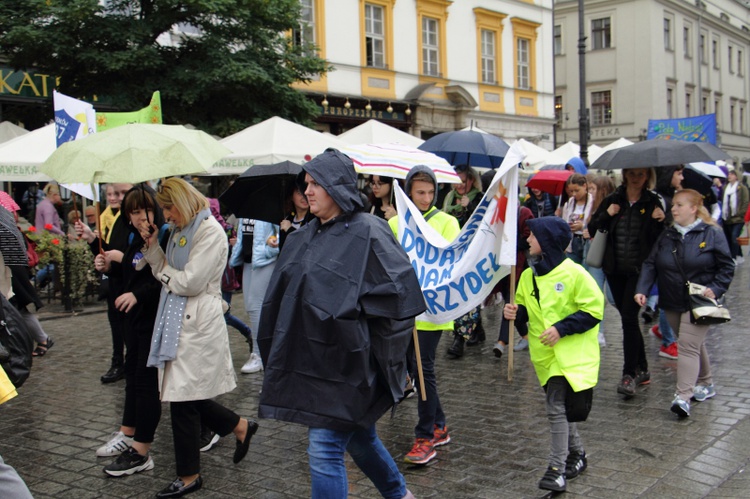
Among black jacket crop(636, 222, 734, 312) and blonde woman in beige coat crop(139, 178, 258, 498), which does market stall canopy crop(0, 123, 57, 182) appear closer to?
blonde woman in beige coat crop(139, 178, 258, 498)

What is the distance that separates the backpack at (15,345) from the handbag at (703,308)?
15.0 feet

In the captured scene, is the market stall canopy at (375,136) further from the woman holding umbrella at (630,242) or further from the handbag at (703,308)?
the handbag at (703,308)

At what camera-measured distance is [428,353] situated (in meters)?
5.29

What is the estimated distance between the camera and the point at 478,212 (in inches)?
220

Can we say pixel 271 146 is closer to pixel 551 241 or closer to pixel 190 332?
pixel 190 332

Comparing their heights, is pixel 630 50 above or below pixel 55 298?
above

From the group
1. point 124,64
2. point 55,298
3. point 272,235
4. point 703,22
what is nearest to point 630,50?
point 703,22

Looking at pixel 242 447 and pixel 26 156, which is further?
pixel 26 156

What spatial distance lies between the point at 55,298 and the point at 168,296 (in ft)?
30.9

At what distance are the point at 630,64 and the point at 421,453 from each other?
44.8 m

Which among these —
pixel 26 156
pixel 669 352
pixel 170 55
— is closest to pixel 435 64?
pixel 170 55

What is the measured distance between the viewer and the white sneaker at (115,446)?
5.39 m

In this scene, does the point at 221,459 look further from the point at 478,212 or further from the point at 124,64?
the point at 124,64

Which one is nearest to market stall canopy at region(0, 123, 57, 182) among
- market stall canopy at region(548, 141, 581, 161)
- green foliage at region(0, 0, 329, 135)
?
green foliage at region(0, 0, 329, 135)
